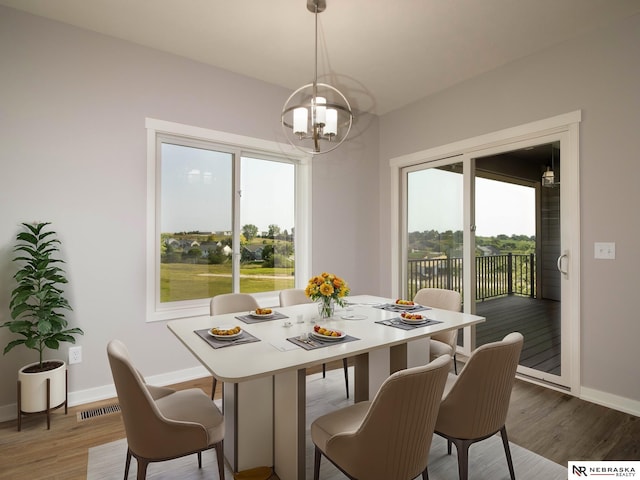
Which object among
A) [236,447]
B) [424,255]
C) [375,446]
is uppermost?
[424,255]

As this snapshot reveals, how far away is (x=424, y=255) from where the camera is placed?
4387 mm

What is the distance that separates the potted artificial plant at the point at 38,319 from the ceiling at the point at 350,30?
1742 mm

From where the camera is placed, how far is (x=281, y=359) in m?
1.55

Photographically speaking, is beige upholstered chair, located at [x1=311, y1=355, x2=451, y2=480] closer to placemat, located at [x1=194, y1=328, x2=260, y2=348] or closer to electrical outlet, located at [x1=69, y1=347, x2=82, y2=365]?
placemat, located at [x1=194, y1=328, x2=260, y2=348]

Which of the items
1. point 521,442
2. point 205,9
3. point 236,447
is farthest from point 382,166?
point 236,447

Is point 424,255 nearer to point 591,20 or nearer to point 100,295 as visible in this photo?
point 591,20

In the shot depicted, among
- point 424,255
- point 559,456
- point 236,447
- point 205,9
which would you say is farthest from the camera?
point 424,255

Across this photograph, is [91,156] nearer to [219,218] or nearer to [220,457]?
[219,218]

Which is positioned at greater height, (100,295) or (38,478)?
(100,295)

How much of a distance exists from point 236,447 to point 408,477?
0.97 metres

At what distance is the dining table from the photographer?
158cm

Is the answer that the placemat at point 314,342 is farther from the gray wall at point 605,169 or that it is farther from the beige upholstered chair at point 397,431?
the gray wall at point 605,169

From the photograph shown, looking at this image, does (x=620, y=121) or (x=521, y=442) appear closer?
(x=521, y=442)

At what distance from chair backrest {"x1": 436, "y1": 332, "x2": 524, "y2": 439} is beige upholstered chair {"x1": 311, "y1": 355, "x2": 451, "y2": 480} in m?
0.23
